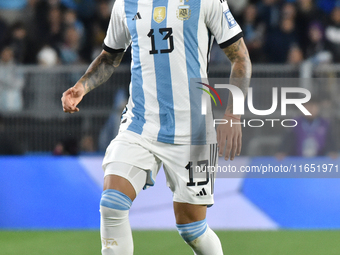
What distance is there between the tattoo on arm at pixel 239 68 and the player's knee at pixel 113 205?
82 centimetres

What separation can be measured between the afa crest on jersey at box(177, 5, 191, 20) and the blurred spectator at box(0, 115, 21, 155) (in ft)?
12.8

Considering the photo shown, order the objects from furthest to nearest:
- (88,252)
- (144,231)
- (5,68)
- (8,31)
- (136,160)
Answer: (8,31)
(5,68)
(144,231)
(88,252)
(136,160)

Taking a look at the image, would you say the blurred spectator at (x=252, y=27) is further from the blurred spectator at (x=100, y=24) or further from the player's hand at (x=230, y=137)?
the player's hand at (x=230, y=137)

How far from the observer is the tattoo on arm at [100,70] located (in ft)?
10.9

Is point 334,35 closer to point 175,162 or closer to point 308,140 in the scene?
point 308,140

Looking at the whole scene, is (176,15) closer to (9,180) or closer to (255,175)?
(255,175)

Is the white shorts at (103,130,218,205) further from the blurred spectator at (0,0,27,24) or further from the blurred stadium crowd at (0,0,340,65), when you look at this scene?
the blurred spectator at (0,0,27,24)

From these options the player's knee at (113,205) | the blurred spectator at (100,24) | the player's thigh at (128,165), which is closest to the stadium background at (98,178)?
the blurred spectator at (100,24)

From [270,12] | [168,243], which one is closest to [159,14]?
[168,243]

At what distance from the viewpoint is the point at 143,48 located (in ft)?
9.99

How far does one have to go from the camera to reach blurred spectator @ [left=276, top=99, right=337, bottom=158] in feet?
19.2

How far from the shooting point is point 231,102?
2996mm

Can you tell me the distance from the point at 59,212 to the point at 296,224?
2.72 metres

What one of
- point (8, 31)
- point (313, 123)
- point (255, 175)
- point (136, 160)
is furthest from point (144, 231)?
point (8, 31)
